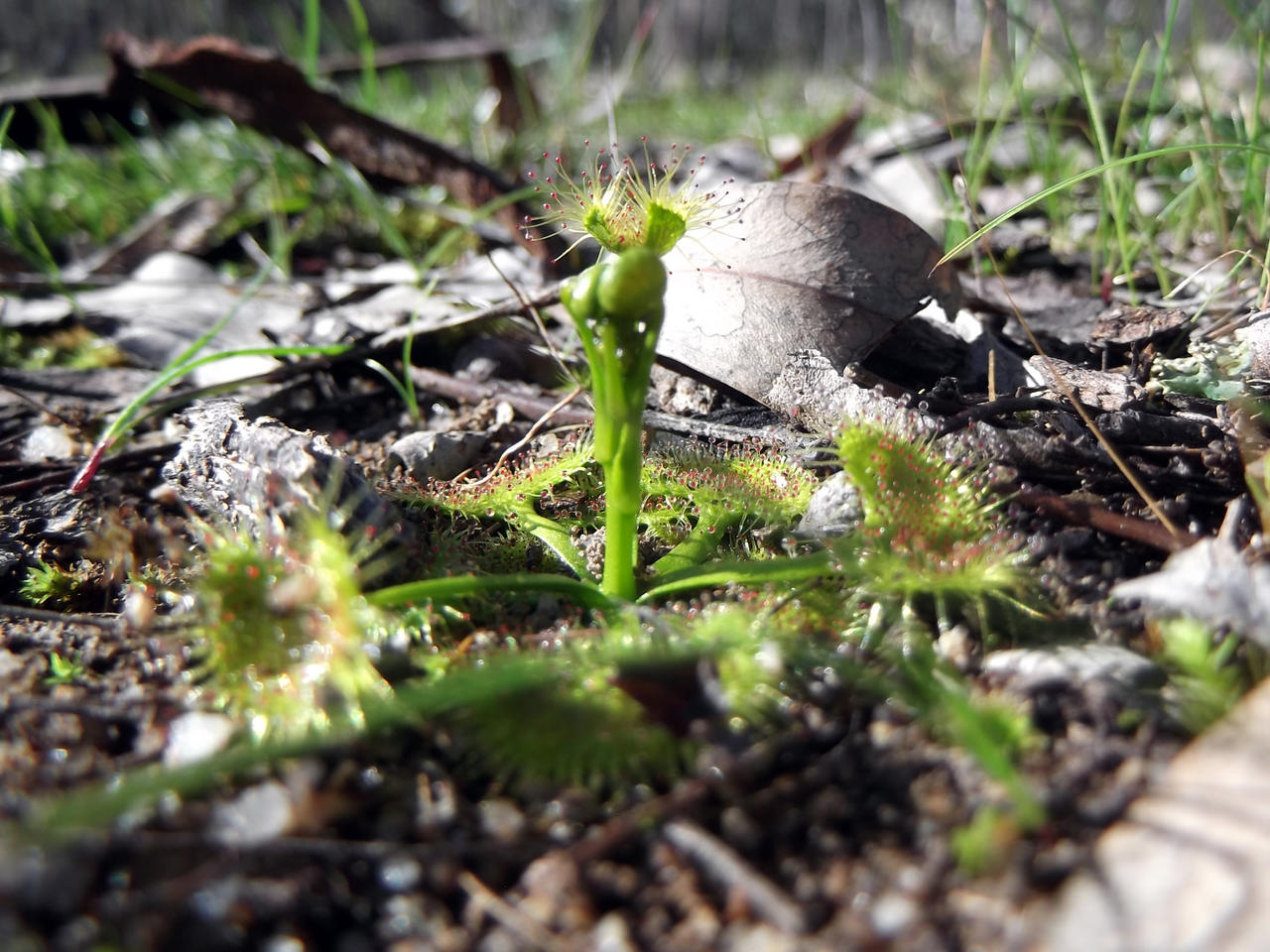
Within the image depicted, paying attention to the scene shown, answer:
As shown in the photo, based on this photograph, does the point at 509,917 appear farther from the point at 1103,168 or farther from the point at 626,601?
the point at 1103,168

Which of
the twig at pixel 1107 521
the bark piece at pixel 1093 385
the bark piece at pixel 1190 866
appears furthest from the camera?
the bark piece at pixel 1093 385

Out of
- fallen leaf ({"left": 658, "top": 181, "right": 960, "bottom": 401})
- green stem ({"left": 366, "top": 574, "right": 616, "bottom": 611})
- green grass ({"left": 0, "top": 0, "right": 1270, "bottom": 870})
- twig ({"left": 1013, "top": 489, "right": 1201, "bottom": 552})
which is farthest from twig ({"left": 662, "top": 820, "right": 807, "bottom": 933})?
fallen leaf ({"left": 658, "top": 181, "right": 960, "bottom": 401})

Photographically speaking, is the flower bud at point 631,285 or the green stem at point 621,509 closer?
the flower bud at point 631,285

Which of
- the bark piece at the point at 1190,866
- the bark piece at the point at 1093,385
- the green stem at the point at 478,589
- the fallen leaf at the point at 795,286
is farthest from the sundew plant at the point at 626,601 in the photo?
the bark piece at the point at 1093,385

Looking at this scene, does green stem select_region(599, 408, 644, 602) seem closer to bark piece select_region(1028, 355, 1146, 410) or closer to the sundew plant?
the sundew plant

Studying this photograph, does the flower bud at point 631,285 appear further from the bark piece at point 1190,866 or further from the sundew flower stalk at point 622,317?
the bark piece at point 1190,866

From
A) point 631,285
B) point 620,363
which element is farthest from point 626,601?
A: point 631,285

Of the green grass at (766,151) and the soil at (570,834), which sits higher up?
the green grass at (766,151)

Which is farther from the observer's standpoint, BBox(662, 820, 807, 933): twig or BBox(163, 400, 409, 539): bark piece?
BBox(163, 400, 409, 539): bark piece

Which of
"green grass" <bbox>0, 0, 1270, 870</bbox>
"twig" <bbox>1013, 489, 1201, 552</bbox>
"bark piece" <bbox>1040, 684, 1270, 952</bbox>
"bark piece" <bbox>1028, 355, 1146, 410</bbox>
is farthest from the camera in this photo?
"bark piece" <bbox>1028, 355, 1146, 410</bbox>

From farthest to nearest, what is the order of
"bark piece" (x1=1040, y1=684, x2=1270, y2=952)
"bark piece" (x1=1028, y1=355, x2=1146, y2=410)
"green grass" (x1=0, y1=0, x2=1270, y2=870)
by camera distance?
"bark piece" (x1=1028, y1=355, x2=1146, y2=410) < "green grass" (x1=0, y1=0, x2=1270, y2=870) < "bark piece" (x1=1040, y1=684, x2=1270, y2=952)
